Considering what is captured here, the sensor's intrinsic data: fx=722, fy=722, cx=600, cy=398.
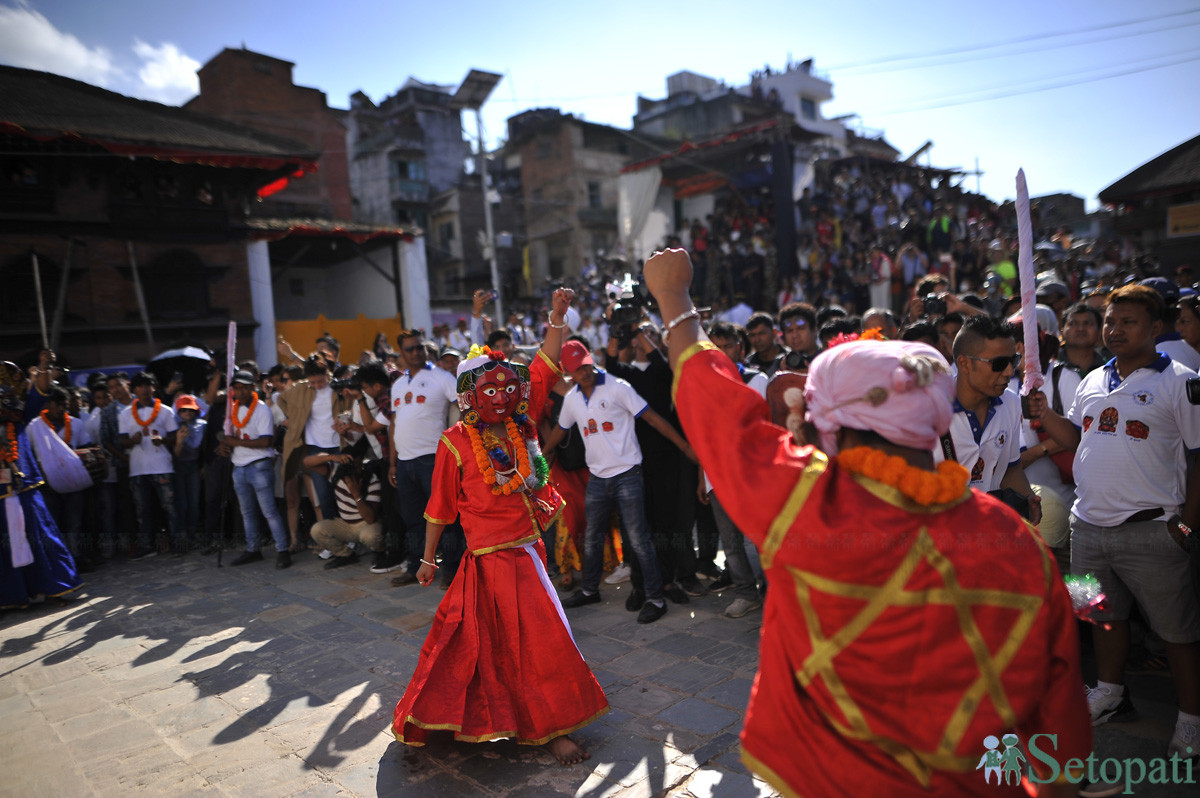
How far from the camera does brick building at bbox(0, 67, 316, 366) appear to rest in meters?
15.6

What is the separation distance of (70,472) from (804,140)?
799 inches

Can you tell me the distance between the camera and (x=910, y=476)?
162 centimetres

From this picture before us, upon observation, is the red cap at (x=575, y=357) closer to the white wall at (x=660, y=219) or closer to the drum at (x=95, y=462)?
the drum at (x=95, y=462)

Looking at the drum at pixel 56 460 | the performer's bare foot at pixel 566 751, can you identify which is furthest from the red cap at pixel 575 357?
the drum at pixel 56 460

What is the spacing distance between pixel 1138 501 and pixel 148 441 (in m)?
10.1

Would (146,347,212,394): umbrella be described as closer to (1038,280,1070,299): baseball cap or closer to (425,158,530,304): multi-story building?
(1038,280,1070,299): baseball cap

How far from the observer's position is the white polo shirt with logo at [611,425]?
590cm

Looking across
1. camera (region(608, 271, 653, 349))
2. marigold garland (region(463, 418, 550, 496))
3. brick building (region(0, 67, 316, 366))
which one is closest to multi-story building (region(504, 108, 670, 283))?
brick building (region(0, 67, 316, 366))

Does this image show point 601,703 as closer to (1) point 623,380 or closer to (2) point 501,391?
(2) point 501,391

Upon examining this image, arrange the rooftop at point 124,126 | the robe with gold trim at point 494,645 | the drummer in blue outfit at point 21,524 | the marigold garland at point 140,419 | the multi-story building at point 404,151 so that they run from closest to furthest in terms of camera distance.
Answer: the robe with gold trim at point 494,645
the drummer in blue outfit at point 21,524
the marigold garland at point 140,419
the rooftop at point 124,126
the multi-story building at point 404,151

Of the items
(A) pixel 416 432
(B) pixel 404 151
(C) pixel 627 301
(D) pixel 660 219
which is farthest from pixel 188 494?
(B) pixel 404 151

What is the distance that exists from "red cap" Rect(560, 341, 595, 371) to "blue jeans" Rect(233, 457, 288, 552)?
14.9 feet

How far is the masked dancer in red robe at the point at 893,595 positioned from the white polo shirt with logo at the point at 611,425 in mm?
4090

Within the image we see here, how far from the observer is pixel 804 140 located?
21.9 metres
